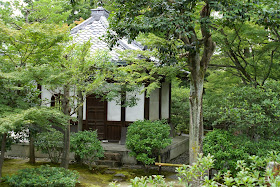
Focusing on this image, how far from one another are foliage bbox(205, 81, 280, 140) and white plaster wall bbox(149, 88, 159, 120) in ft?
16.0

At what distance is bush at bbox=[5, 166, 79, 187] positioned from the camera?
725 cm

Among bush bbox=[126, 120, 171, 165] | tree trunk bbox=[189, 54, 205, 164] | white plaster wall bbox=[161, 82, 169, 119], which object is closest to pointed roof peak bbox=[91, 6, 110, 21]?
white plaster wall bbox=[161, 82, 169, 119]

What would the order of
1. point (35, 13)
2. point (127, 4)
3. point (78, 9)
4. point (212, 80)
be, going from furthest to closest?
point (78, 9)
point (212, 80)
point (35, 13)
point (127, 4)

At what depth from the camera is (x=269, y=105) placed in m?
8.45

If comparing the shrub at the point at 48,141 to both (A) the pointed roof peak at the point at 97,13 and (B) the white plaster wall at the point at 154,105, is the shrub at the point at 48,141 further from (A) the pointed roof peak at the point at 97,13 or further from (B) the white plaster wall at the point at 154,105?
(A) the pointed roof peak at the point at 97,13

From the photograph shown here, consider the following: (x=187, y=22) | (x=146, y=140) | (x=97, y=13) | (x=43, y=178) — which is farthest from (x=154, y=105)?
(x=187, y=22)

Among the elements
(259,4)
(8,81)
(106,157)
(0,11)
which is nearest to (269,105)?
(259,4)

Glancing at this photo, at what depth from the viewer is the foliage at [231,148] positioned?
8530mm

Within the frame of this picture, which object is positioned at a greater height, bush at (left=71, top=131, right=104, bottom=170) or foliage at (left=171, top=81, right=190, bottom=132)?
foliage at (left=171, top=81, right=190, bottom=132)

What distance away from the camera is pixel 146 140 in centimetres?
1027

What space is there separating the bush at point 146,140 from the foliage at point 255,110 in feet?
7.96

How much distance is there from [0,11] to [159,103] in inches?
343

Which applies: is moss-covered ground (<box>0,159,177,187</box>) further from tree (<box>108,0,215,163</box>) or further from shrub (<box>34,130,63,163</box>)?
tree (<box>108,0,215,163</box>)

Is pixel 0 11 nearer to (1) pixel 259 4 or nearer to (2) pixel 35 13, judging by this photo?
(2) pixel 35 13
